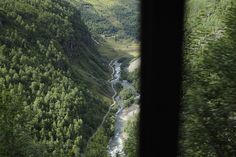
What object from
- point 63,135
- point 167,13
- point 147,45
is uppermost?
point 167,13

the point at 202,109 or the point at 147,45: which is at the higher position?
the point at 147,45

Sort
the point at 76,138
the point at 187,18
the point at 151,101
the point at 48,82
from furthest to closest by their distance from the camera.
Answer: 1. the point at 48,82
2. the point at 76,138
3. the point at 151,101
4. the point at 187,18

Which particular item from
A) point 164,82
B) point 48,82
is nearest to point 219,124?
point 164,82

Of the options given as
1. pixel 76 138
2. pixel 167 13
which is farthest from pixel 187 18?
pixel 76 138

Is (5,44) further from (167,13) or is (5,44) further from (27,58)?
(167,13)

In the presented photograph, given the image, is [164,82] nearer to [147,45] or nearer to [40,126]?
[147,45]

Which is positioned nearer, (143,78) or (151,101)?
(151,101)

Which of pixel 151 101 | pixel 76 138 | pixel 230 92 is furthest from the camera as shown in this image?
pixel 76 138
